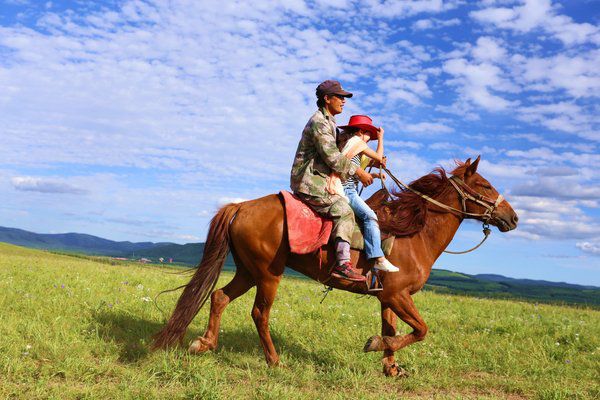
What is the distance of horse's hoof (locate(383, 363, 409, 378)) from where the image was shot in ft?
23.0

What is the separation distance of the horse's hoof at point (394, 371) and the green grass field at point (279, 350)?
0.16 meters

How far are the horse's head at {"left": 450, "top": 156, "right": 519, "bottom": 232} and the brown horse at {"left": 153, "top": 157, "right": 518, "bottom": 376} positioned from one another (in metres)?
0.02

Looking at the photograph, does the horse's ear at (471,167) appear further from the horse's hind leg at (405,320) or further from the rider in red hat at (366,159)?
the horse's hind leg at (405,320)

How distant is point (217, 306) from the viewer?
723 cm

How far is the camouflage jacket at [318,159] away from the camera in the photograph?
267 inches

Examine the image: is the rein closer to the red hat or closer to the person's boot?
the red hat

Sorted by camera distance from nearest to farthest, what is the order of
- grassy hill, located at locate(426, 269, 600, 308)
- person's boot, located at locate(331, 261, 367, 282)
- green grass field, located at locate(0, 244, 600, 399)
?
green grass field, located at locate(0, 244, 600, 399), person's boot, located at locate(331, 261, 367, 282), grassy hill, located at locate(426, 269, 600, 308)

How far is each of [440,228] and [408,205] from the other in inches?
24.5

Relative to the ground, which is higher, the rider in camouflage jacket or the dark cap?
the dark cap

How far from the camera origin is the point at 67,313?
342 inches

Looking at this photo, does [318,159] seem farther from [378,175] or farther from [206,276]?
[206,276]

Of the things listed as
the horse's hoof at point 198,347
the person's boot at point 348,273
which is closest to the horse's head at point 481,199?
the person's boot at point 348,273

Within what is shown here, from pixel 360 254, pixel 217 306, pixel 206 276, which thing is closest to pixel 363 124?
pixel 360 254

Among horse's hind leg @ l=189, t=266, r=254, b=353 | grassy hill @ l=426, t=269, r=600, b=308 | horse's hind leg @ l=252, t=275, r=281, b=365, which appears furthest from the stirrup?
grassy hill @ l=426, t=269, r=600, b=308
